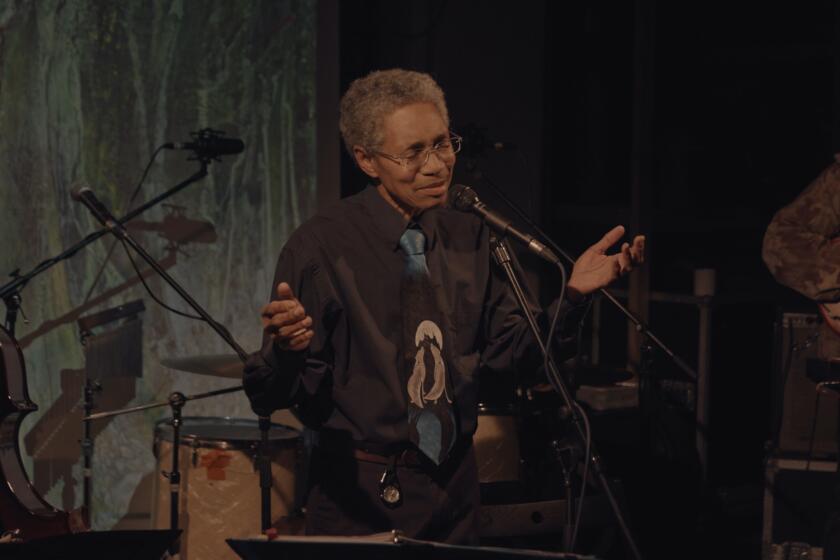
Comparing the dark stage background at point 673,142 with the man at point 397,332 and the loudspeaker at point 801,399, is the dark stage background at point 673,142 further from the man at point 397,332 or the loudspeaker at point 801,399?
the man at point 397,332

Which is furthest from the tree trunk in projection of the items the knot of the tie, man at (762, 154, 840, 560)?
the knot of the tie

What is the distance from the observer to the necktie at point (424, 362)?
2650mm

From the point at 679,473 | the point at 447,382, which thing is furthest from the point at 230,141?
the point at 679,473

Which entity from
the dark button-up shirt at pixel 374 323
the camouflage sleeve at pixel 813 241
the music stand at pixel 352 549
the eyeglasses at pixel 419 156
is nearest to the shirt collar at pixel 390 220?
the dark button-up shirt at pixel 374 323

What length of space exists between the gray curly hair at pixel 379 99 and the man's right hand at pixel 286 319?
2.02 ft

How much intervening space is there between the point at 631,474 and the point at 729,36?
2.25 metres


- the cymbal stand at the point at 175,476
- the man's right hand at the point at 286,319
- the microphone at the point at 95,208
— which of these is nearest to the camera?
the man's right hand at the point at 286,319

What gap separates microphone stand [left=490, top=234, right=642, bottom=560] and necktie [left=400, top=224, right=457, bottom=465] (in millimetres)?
233

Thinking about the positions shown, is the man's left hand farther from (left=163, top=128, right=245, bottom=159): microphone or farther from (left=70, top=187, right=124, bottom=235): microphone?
(left=163, top=128, right=245, bottom=159): microphone

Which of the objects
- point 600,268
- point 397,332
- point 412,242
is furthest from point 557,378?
point 412,242

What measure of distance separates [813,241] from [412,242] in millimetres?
1937

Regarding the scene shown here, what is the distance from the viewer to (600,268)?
2586 millimetres

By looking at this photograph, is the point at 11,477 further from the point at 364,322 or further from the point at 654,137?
the point at 654,137

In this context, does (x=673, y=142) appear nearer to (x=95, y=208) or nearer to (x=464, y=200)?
(x=95, y=208)
